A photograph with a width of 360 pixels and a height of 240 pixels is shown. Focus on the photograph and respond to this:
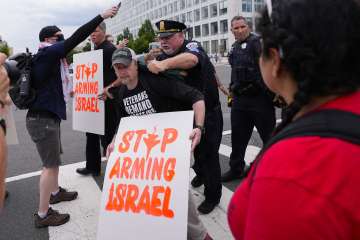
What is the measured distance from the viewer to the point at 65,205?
14.1ft

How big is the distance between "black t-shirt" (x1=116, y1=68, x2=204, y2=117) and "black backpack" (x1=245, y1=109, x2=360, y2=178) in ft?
6.48

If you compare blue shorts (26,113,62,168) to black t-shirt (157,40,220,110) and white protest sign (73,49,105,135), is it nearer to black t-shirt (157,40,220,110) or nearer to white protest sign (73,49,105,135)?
white protest sign (73,49,105,135)

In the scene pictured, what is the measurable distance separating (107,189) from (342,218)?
208 centimetres

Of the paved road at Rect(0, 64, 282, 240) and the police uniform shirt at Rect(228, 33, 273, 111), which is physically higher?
the police uniform shirt at Rect(228, 33, 273, 111)

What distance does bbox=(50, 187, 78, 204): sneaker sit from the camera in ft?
14.3

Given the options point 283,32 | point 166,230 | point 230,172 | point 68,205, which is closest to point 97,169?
point 68,205

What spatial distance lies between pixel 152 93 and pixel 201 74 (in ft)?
2.53

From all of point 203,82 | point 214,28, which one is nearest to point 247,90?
point 203,82

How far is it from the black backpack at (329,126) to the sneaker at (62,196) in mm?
3881

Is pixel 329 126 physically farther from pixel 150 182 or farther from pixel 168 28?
pixel 168 28

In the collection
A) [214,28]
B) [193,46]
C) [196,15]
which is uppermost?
[196,15]

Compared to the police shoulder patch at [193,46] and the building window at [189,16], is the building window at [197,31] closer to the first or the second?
the building window at [189,16]

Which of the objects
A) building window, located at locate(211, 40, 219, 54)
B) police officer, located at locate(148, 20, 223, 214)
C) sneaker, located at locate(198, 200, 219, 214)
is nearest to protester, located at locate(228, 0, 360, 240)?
police officer, located at locate(148, 20, 223, 214)

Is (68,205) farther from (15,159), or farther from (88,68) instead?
(15,159)
